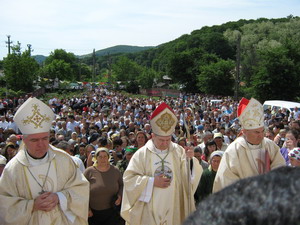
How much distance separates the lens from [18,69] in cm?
3462

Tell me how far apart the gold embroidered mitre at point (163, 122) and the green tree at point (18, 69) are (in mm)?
32051

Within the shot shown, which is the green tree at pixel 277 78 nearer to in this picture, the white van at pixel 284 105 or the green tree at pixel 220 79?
the white van at pixel 284 105

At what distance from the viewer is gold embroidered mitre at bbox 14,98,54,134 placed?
3980 mm

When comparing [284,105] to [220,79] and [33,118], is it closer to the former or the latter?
[33,118]

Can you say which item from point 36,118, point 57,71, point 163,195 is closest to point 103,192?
point 163,195

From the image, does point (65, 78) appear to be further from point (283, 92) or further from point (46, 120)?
point (46, 120)

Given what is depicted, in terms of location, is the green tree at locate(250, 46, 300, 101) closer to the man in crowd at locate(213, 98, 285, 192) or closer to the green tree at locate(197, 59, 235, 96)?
the green tree at locate(197, 59, 235, 96)

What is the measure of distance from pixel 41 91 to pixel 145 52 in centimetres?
14077

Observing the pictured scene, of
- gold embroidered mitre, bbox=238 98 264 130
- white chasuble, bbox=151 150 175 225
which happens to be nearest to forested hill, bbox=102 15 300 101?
gold embroidered mitre, bbox=238 98 264 130

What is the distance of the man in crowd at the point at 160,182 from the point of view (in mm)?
4664

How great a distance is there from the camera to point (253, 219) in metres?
0.80

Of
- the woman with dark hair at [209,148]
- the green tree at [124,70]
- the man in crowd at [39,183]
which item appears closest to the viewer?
the man in crowd at [39,183]

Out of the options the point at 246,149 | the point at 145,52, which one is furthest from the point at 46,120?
the point at 145,52

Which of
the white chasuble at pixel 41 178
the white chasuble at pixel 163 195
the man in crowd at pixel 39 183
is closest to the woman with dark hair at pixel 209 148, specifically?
the white chasuble at pixel 163 195
